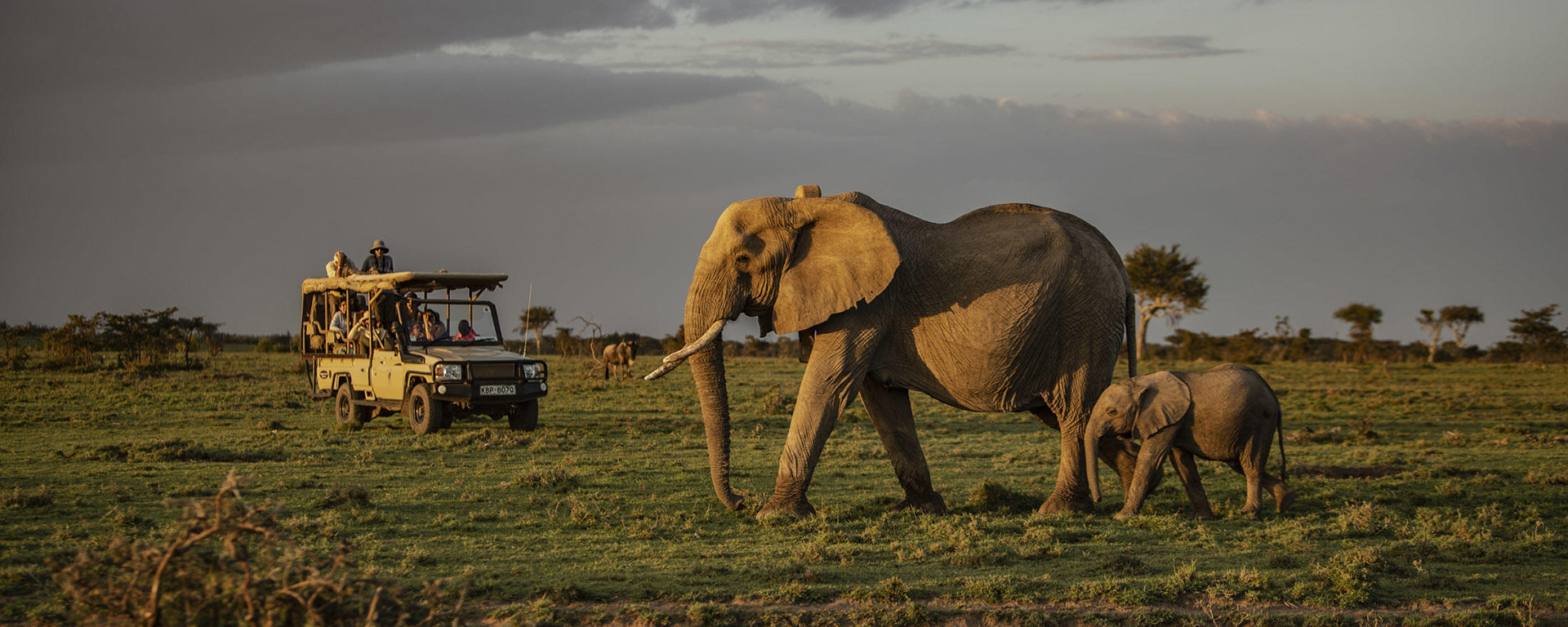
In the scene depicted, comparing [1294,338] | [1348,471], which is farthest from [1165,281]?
[1348,471]

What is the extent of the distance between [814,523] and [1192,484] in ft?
11.7

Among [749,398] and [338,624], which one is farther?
[749,398]

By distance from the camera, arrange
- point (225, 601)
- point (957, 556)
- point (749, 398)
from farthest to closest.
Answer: point (749, 398) < point (957, 556) < point (225, 601)

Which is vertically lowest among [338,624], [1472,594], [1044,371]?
[1472,594]

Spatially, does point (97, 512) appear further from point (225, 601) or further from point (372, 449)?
point (225, 601)

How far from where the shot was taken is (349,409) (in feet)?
65.7

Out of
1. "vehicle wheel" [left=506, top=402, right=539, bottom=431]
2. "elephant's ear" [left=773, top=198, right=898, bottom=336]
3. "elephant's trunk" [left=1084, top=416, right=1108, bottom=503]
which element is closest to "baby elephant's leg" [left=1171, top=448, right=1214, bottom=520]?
"elephant's trunk" [left=1084, top=416, right=1108, bottom=503]

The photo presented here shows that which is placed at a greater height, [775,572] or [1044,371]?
[1044,371]

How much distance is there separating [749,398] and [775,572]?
18795 millimetres

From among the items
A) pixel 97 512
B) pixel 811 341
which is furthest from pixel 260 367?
pixel 811 341

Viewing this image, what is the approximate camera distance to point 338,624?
477 centimetres

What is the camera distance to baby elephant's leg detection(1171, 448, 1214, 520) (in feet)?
35.5

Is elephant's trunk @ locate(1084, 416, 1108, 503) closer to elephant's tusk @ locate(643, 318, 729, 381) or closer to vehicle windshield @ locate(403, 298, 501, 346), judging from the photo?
elephant's tusk @ locate(643, 318, 729, 381)

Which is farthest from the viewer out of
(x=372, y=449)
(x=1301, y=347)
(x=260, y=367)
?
(x=1301, y=347)
